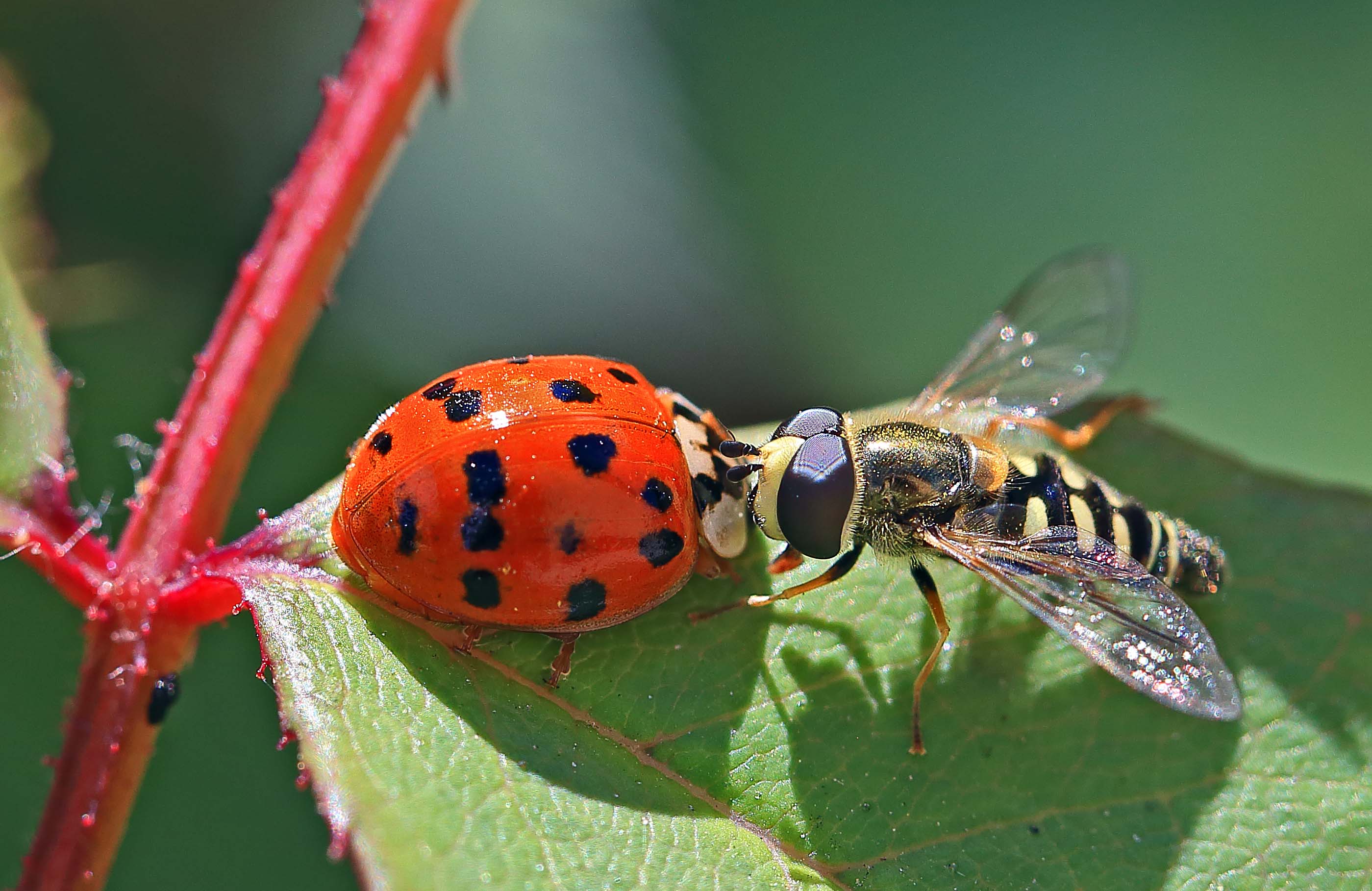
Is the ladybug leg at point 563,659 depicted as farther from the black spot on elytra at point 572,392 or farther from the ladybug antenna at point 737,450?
the ladybug antenna at point 737,450

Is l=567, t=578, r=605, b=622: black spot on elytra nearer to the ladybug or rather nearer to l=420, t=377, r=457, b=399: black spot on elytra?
the ladybug

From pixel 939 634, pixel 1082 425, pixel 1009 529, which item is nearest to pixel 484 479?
pixel 939 634

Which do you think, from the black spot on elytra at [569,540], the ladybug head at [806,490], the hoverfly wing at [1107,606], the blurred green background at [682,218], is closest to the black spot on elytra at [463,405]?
the black spot on elytra at [569,540]

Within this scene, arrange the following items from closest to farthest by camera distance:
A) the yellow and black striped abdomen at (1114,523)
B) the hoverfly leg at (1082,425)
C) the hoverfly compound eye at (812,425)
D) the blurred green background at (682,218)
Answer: the yellow and black striped abdomen at (1114,523) → the hoverfly compound eye at (812,425) → the hoverfly leg at (1082,425) → the blurred green background at (682,218)

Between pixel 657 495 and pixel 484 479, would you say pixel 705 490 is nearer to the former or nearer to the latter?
pixel 657 495

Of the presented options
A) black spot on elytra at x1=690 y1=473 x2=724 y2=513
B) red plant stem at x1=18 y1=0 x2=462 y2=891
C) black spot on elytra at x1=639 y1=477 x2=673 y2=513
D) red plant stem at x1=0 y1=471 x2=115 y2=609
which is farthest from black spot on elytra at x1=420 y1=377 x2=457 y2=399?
red plant stem at x1=0 y1=471 x2=115 y2=609

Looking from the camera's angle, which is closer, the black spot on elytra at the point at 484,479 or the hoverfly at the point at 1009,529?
the black spot on elytra at the point at 484,479
